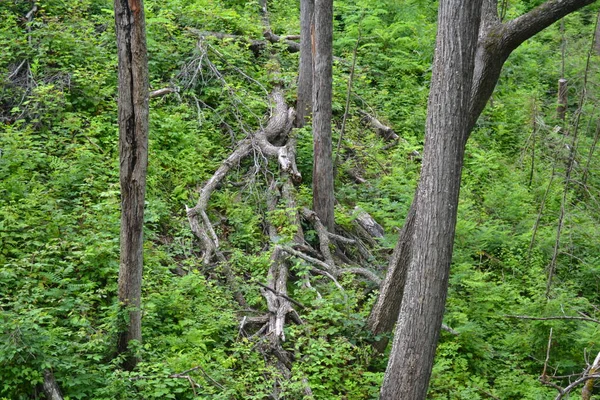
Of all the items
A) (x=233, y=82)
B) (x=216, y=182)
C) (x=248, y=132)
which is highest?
(x=233, y=82)

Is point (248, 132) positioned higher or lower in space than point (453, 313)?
higher

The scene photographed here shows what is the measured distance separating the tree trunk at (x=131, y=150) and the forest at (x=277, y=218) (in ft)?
0.07

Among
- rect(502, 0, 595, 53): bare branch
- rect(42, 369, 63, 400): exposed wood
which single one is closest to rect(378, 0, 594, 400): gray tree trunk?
rect(502, 0, 595, 53): bare branch

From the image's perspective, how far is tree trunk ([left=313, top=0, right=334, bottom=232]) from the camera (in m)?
9.34

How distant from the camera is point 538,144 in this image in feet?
46.5

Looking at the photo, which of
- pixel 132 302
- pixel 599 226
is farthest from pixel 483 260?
pixel 132 302

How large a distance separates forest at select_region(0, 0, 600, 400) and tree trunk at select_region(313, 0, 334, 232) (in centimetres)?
3

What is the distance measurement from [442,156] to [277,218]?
4156 millimetres

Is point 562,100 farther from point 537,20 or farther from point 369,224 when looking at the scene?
point 537,20

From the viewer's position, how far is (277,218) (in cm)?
925

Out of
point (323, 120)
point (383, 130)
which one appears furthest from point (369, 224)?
point (383, 130)

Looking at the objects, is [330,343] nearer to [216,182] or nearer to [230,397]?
[230,397]

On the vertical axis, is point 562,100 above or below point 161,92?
above

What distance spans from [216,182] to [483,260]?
491 centimetres
